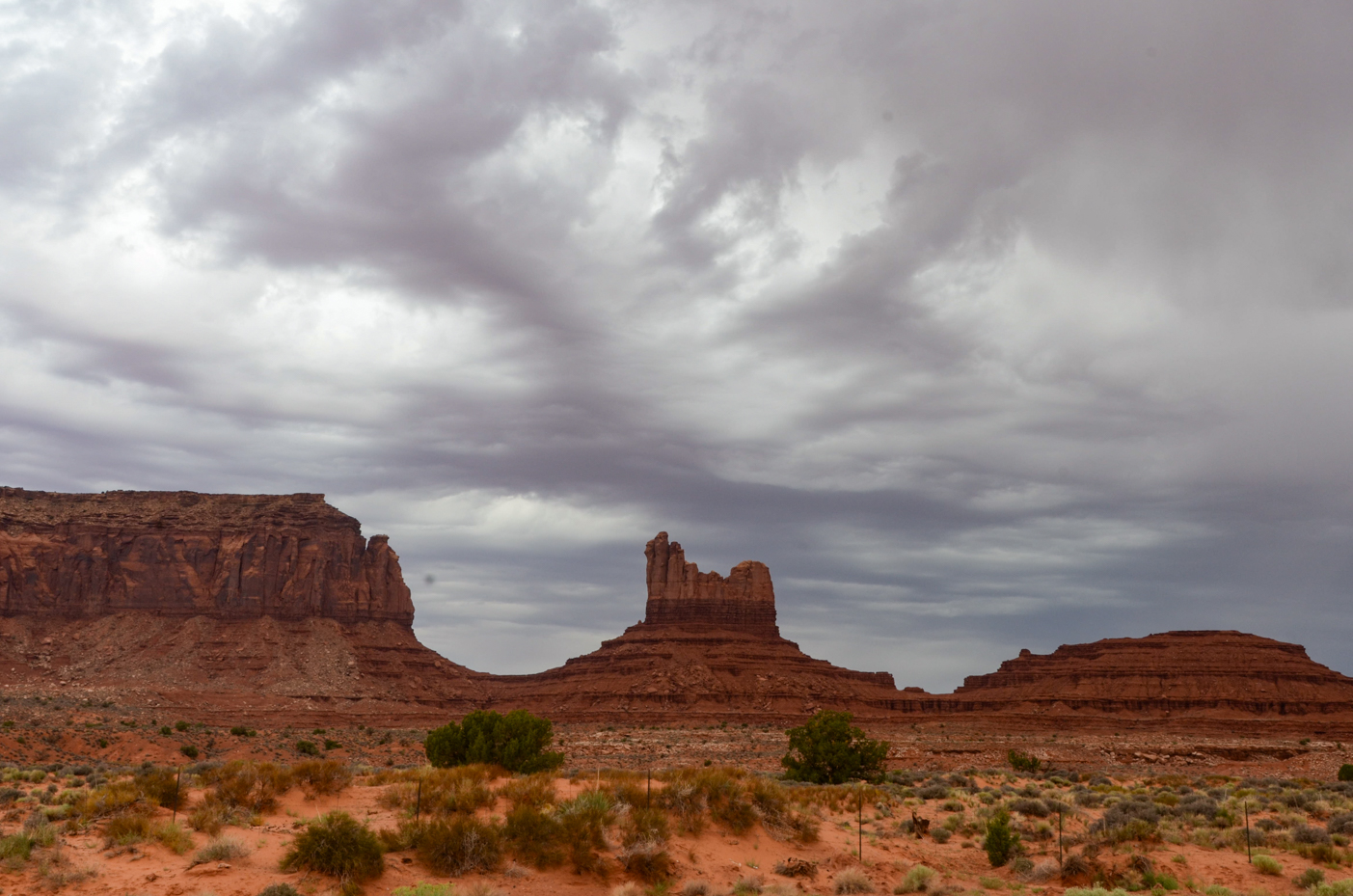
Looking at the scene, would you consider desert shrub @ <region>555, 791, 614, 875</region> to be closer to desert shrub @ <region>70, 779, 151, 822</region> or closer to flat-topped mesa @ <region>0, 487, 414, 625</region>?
desert shrub @ <region>70, 779, 151, 822</region>

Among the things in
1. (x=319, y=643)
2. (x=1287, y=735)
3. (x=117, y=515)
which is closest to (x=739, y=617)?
(x=319, y=643)

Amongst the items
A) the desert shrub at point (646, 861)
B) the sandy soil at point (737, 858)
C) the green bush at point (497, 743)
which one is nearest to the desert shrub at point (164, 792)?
the sandy soil at point (737, 858)

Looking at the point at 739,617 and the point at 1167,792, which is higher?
the point at 739,617

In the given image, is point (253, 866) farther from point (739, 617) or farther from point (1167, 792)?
point (739, 617)

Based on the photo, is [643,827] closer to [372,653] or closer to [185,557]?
[372,653]

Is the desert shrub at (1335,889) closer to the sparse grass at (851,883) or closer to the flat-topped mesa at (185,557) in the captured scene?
the sparse grass at (851,883)

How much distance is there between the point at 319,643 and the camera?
5674 inches

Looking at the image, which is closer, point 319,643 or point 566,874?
point 566,874

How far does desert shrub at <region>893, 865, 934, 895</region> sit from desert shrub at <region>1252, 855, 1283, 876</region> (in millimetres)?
7933

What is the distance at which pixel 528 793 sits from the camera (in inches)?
927

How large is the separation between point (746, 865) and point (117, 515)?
523 ft

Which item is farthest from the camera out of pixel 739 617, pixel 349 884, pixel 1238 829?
pixel 739 617

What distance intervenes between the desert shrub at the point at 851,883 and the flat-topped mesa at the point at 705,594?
146m

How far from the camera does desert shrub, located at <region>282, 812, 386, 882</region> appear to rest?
A: 18.4m
